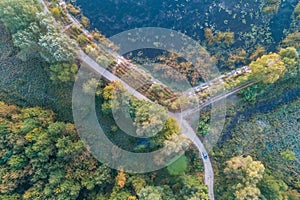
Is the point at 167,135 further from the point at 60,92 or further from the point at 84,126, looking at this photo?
the point at 60,92

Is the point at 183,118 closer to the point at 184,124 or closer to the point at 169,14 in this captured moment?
the point at 184,124

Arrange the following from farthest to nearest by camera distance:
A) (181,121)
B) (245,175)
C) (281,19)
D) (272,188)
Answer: (281,19)
(181,121)
(272,188)
(245,175)

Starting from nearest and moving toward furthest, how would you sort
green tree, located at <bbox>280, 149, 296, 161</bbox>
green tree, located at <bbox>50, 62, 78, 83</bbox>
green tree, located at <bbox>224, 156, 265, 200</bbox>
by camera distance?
green tree, located at <bbox>224, 156, 265, 200</bbox> → green tree, located at <bbox>50, 62, 78, 83</bbox> → green tree, located at <bbox>280, 149, 296, 161</bbox>

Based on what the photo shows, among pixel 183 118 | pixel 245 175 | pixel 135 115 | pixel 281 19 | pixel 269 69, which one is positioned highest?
pixel 281 19

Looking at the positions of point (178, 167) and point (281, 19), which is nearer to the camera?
point (178, 167)

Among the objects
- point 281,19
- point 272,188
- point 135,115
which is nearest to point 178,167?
point 135,115

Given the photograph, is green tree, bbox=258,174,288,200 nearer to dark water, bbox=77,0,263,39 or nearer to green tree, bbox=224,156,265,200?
green tree, bbox=224,156,265,200

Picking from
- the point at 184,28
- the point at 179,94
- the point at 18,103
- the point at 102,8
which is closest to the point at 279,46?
the point at 184,28

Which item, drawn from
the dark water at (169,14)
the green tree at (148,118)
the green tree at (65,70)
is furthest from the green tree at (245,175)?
the green tree at (65,70)

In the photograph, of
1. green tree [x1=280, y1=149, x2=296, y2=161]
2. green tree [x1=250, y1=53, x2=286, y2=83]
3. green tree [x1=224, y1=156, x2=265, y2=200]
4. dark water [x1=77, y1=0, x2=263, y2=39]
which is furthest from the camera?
dark water [x1=77, y1=0, x2=263, y2=39]

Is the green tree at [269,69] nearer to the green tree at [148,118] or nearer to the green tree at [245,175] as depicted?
the green tree at [245,175]

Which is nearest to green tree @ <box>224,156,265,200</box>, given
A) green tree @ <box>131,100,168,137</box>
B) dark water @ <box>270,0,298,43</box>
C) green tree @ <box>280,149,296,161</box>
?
green tree @ <box>280,149,296,161</box>
